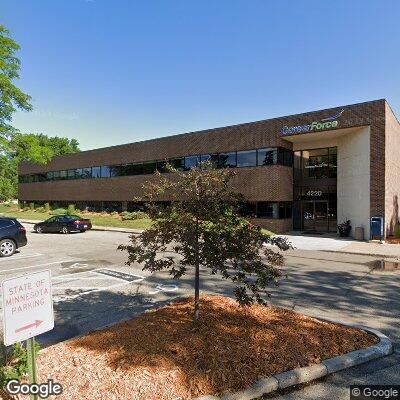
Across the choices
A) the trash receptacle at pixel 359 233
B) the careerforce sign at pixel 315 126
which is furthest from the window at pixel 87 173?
the trash receptacle at pixel 359 233

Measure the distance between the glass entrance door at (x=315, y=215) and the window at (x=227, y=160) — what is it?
6.08m

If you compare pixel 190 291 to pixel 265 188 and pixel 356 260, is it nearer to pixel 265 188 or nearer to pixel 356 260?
pixel 356 260

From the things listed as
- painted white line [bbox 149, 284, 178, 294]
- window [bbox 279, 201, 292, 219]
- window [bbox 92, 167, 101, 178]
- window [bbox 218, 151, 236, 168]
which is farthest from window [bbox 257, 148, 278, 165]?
window [bbox 92, 167, 101, 178]

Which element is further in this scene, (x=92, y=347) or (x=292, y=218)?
(x=292, y=218)

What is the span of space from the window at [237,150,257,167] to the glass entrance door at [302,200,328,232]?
5.05m

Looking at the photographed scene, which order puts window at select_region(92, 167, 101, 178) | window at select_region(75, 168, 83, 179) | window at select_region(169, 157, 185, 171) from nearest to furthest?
window at select_region(169, 157, 185, 171) < window at select_region(92, 167, 101, 178) < window at select_region(75, 168, 83, 179)

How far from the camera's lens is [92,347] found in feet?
16.1

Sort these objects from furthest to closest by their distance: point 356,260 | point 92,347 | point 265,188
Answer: point 265,188
point 356,260
point 92,347

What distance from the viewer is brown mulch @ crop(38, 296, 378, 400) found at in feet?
13.0

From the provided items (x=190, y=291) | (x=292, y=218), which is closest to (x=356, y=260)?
(x=190, y=291)

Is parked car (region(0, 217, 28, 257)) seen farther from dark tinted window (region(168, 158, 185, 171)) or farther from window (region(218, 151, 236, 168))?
dark tinted window (region(168, 158, 185, 171))

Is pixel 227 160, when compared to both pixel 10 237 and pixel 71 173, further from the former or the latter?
pixel 71 173

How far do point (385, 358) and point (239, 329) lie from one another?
2174mm

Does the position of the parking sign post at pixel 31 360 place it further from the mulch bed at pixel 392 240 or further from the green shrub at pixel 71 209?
the green shrub at pixel 71 209
